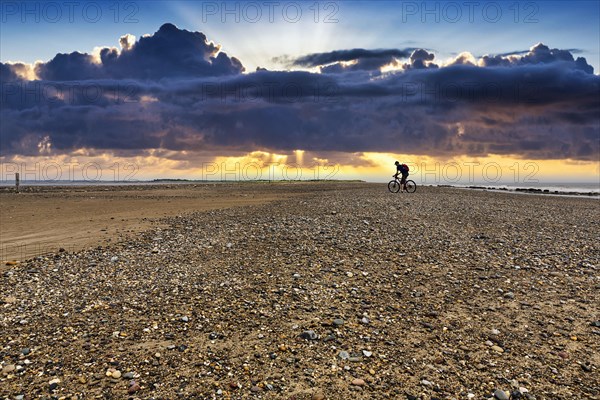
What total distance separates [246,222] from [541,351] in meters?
17.5

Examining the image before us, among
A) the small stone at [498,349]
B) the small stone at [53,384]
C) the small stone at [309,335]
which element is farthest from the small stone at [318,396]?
the small stone at [53,384]

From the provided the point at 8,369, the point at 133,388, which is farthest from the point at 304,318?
the point at 8,369

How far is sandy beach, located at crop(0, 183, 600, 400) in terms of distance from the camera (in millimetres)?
7000

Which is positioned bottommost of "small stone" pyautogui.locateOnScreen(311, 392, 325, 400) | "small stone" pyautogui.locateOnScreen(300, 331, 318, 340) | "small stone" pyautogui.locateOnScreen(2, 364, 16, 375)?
"small stone" pyautogui.locateOnScreen(311, 392, 325, 400)

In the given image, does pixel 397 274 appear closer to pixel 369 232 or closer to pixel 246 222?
pixel 369 232

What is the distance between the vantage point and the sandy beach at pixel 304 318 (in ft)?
23.0

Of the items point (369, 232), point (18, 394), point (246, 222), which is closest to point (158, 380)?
point (18, 394)

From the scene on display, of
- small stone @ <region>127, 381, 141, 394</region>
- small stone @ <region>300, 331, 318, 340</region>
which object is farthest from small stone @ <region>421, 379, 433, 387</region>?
small stone @ <region>127, 381, 141, 394</region>

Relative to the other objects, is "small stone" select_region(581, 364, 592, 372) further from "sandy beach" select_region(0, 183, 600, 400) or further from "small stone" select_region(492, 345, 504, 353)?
"small stone" select_region(492, 345, 504, 353)

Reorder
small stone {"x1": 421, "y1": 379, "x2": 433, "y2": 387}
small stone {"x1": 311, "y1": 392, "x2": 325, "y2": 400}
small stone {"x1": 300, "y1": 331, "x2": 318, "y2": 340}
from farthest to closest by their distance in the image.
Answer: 1. small stone {"x1": 300, "y1": 331, "x2": 318, "y2": 340}
2. small stone {"x1": 421, "y1": 379, "x2": 433, "y2": 387}
3. small stone {"x1": 311, "y1": 392, "x2": 325, "y2": 400}

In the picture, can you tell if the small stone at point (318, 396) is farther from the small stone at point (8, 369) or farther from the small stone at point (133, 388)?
the small stone at point (8, 369)

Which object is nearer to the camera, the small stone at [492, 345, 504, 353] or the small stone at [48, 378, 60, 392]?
the small stone at [48, 378, 60, 392]

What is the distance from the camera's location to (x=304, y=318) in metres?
9.49

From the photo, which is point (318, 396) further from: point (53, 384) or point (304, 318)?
point (53, 384)
